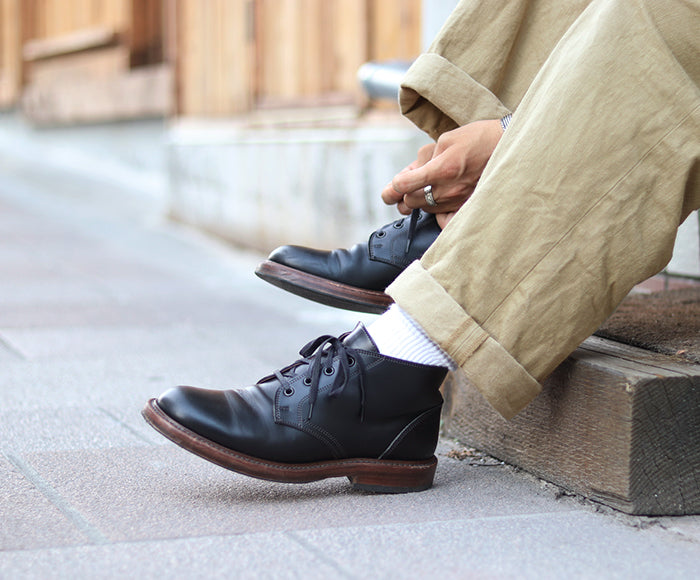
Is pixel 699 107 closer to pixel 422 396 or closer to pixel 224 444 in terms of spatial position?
pixel 422 396

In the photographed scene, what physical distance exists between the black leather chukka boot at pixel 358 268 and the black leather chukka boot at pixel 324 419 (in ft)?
0.54

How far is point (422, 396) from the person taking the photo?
153cm

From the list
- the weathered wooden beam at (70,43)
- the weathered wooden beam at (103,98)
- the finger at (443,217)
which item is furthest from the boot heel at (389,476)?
the weathered wooden beam at (70,43)

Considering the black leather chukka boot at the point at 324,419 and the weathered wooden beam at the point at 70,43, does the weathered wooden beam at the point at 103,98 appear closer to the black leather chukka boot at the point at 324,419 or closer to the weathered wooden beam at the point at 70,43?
the weathered wooden beam at the point at 70,43

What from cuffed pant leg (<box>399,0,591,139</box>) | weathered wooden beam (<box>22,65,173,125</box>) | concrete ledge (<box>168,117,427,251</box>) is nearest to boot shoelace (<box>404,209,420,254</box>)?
cuffed pant leg (<box>399,0,591,139</box>)

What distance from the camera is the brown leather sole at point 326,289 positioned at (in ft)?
5.56

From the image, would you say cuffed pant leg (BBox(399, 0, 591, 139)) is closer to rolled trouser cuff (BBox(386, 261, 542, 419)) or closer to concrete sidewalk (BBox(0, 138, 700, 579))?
rolled trouser cuff (BBox(386, 261, 542, 419))

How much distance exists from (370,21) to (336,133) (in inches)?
19.5

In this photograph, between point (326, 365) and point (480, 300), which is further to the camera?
point (326, 365)

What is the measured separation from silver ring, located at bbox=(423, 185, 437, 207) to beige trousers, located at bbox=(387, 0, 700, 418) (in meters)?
0.21

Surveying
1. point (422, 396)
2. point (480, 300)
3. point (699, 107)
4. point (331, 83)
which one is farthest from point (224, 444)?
point (331, 83)

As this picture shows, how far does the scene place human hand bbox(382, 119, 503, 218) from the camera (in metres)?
1.55

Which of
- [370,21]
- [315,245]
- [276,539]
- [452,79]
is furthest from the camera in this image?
[315,245]

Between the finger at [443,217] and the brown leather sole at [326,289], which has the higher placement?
the finger at [443,217]
